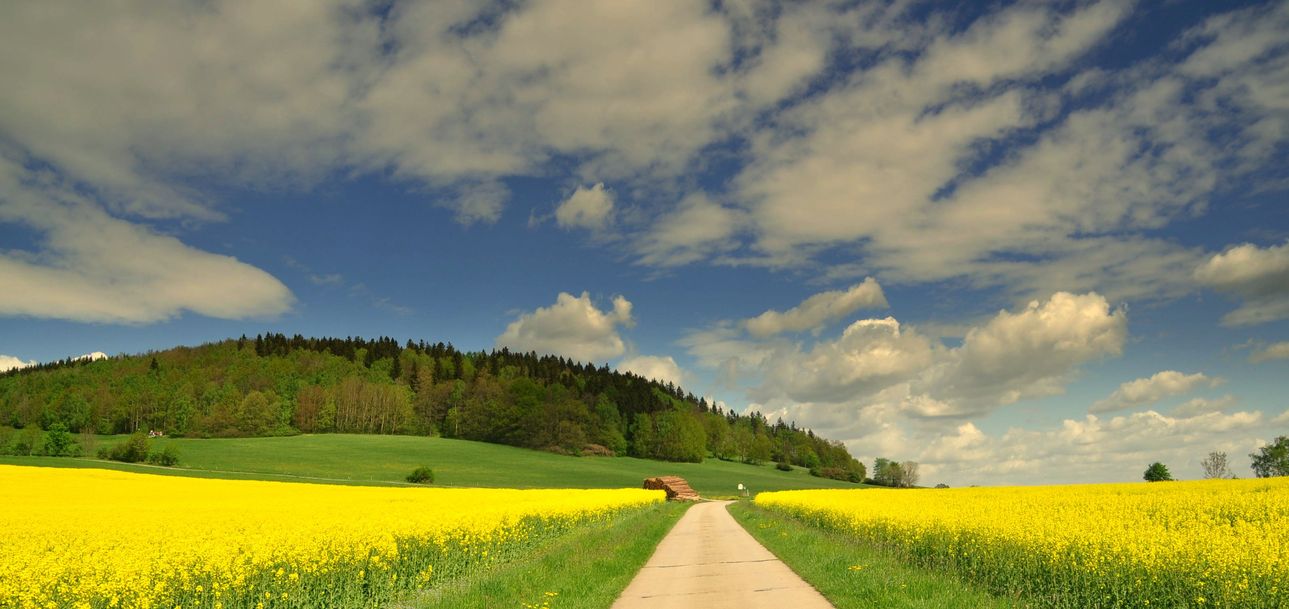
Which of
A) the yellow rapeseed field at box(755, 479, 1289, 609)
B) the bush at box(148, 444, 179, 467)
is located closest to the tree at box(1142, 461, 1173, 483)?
the yellow rapeseed field at box(755, 479, 1289, 609)

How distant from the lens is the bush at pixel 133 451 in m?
81.8

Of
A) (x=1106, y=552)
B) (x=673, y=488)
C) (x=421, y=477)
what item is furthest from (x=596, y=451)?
(x=1106, y=552)

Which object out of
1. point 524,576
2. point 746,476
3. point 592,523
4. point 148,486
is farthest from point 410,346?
point 524,576

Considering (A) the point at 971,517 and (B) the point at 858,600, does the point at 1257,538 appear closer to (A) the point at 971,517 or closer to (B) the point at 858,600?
(A) the point at 971,517

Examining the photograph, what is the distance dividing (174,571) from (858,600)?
1161 cm

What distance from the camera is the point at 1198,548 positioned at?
11.3 m

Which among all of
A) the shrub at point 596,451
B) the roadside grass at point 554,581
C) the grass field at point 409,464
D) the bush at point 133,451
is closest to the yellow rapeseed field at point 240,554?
the roadside grass at point 554,581

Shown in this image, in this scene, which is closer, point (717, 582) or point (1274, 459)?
point (717, 582)

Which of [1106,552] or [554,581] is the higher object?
[1106,552]

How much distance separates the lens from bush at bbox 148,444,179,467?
7994cm

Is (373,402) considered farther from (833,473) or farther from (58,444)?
(833,473)

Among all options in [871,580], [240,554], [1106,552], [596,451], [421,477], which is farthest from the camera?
[596,451]

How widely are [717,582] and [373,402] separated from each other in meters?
144

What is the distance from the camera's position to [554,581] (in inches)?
545
